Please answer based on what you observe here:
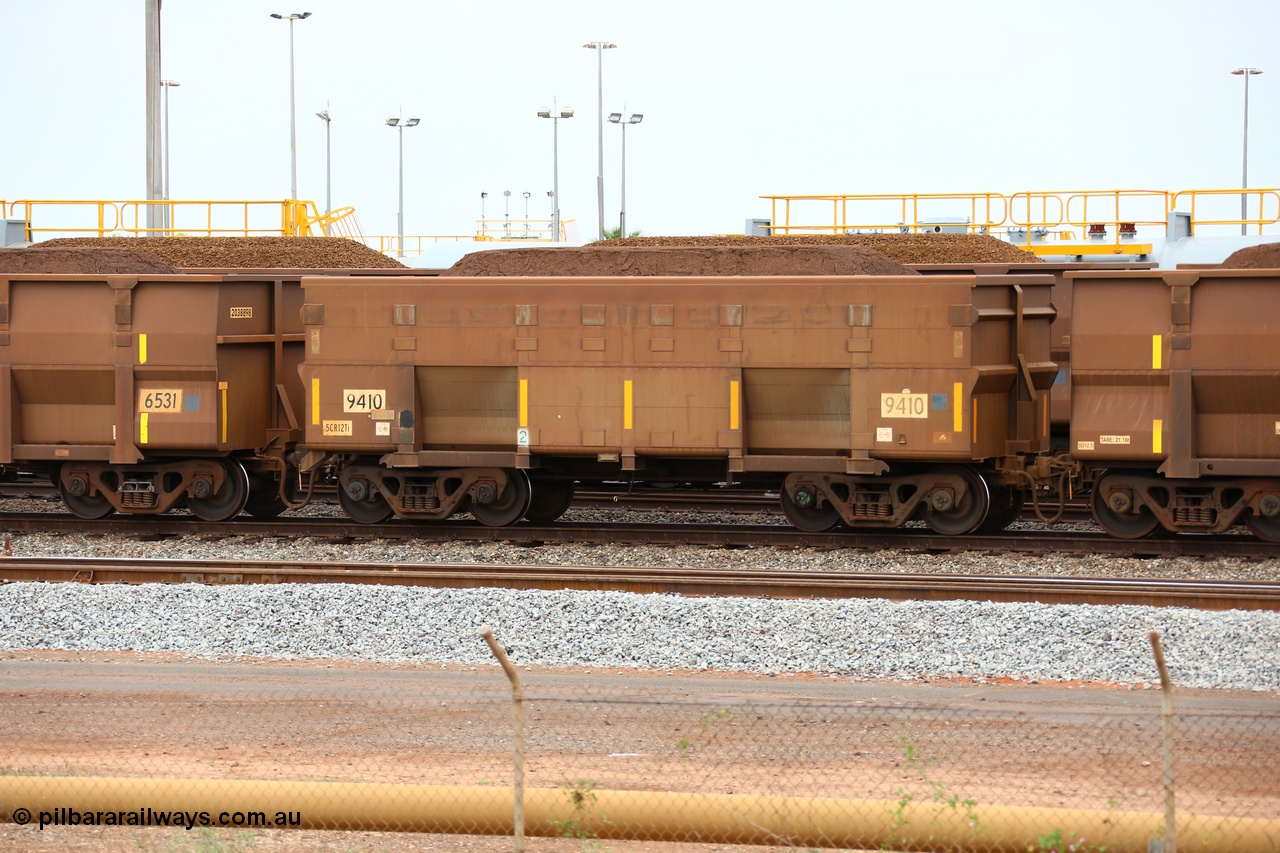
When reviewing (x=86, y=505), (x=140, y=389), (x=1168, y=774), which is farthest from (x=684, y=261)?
(x=1168, y=774)

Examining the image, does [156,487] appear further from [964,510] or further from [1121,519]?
[1121,519]

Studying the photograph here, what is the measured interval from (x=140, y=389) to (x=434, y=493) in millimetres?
3525

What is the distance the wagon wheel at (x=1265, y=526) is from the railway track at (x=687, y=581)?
82.4 inches

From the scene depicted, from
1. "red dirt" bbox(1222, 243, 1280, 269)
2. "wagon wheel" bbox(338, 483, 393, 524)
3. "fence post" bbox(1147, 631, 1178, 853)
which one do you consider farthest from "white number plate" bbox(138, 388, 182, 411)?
"fence post" bbox(1147, 631, 1178, 853)

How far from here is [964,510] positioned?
14.5 meters

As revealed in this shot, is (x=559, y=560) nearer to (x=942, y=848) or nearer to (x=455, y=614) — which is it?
(x=455, y=614)

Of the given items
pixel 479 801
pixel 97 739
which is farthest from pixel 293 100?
pixel 479 801

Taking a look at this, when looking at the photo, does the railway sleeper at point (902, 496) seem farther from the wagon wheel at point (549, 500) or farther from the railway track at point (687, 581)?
the wagon wheel at point (549, 500)

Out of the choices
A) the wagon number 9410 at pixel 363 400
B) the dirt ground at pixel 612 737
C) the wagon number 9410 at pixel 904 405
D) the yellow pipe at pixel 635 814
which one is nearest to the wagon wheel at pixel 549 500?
the wagon number 9410 at pixel 363 400

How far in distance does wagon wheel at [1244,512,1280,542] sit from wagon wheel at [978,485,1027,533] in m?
2.28

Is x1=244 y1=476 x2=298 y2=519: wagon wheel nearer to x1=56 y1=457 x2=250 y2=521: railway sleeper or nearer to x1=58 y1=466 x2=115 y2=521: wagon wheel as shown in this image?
x1=56 y1=457 x2=250 y2=521: railway sleeper

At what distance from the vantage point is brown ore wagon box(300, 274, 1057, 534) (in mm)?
13984

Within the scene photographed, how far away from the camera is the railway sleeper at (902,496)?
1430 centimetres

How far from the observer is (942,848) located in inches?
194
